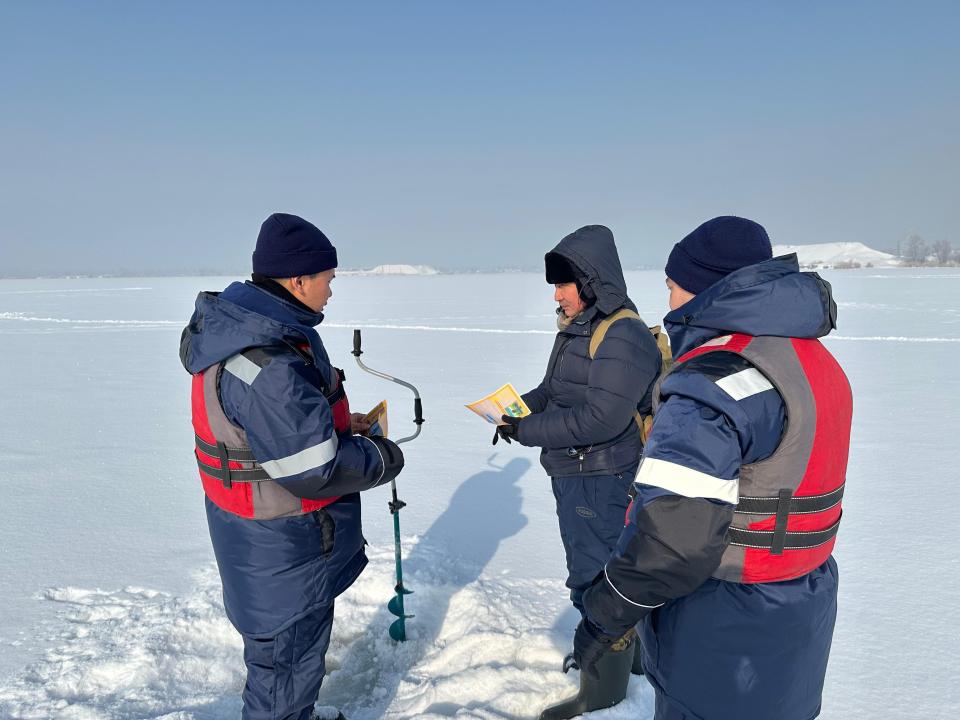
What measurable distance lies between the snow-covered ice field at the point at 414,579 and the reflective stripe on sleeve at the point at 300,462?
4.29ft

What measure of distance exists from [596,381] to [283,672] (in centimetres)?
162

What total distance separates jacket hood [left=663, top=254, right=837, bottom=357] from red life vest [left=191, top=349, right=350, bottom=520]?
1339mm

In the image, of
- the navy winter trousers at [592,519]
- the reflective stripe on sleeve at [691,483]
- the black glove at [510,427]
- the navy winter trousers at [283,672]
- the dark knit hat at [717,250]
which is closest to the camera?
the reflective stripe on sleeve at [691,483]

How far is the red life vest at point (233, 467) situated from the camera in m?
2.00

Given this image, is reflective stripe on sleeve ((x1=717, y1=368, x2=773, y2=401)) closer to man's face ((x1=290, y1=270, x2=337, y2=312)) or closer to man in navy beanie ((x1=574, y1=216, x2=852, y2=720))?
man in navy beanie ((x1=574, y1=216, x2=852, y2=720))

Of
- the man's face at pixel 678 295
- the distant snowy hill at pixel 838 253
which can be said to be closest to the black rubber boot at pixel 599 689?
the man's face at pixel 678 295

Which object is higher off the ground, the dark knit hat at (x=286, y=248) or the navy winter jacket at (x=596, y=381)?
the dark knit hat at (x=286, y=248)

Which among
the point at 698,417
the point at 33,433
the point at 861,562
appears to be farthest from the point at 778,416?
the point at 33,433

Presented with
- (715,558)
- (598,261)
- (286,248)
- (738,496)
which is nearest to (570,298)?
(598,261)

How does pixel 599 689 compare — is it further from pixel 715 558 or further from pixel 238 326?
pixel 238 326

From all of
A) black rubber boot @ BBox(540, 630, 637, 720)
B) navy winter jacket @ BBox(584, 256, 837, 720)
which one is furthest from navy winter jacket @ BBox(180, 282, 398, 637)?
black rubber boot @ BBox(540, 630, 637, 720)

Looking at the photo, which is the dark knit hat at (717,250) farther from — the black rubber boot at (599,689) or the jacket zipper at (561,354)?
the black rubber boot at (599,689)

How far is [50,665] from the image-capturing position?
9.13ft

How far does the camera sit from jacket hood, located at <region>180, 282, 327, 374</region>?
1903mm
